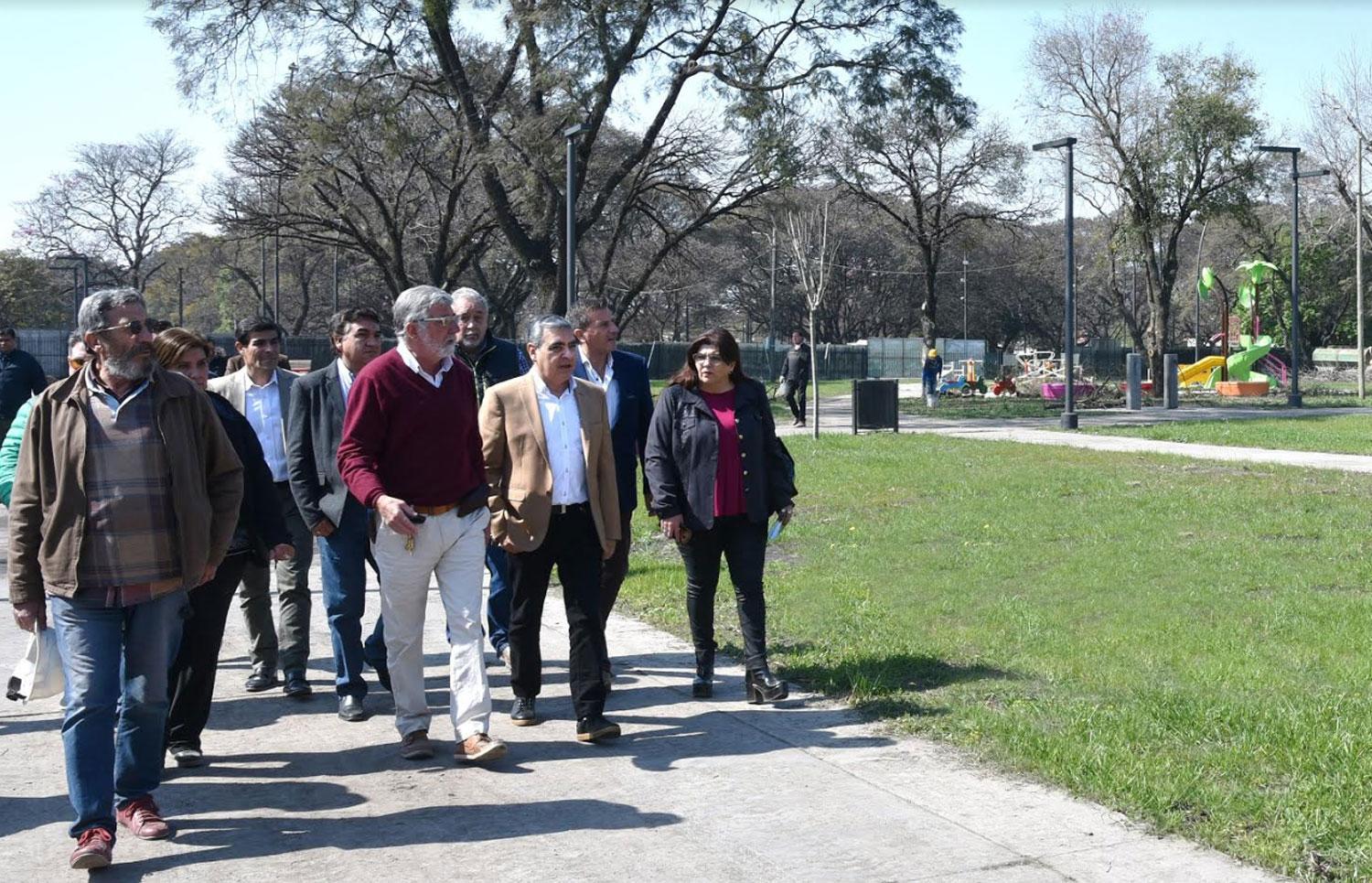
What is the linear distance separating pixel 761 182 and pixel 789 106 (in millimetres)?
2778

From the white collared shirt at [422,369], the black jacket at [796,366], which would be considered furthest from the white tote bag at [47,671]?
the black jacket at [796,366]

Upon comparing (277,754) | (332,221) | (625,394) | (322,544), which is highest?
(332,221)

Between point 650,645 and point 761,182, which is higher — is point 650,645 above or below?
below

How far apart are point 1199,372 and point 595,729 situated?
4274 cm

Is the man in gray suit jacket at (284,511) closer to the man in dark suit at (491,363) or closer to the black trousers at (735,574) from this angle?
the man in dark suit at (491,363)

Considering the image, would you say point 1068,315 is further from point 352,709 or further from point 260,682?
point 352,709

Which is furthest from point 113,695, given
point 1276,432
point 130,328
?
point 1276,432

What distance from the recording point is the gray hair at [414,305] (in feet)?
19.5

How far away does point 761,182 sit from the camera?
105 feet

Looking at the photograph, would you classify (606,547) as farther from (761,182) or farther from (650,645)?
(761,182)

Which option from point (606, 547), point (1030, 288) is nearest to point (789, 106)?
point (606, 547)

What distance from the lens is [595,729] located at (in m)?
6.23

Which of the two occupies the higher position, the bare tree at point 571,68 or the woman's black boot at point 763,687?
the bare tree at point 571,68

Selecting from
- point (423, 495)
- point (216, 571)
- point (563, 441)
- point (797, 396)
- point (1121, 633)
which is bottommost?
point (1121, 633)
